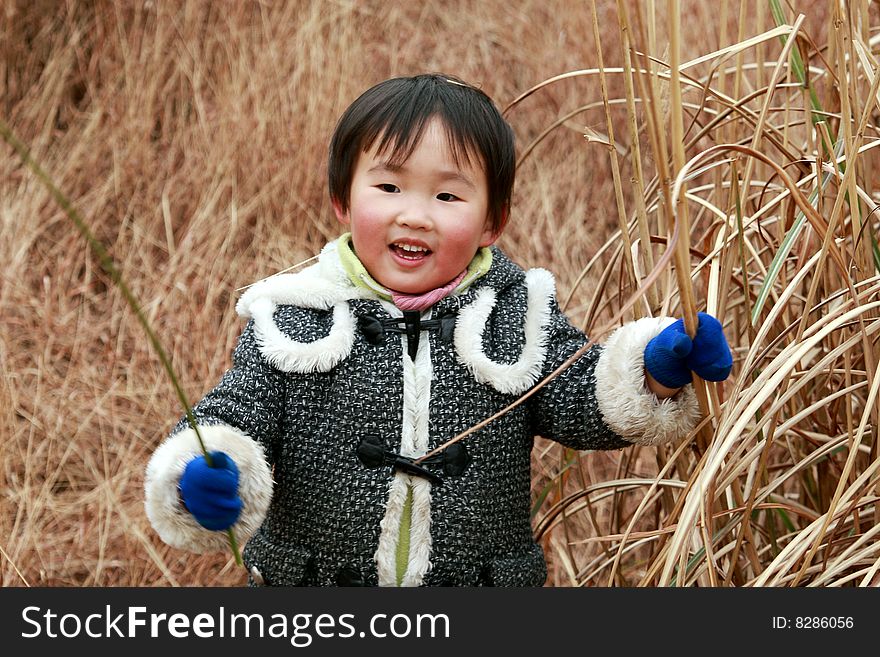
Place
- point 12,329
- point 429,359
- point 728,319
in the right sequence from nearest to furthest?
1. point 429,359
2. point 728,319
3. point 12,329

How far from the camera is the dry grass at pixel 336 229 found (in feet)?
4.46

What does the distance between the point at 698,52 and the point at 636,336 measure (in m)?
1.56

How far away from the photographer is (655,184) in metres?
1.53

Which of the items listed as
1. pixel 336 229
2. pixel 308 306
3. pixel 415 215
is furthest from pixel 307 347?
pixel 336 229

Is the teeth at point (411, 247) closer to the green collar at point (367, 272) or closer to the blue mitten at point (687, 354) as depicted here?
the green collar at point (367, 272)

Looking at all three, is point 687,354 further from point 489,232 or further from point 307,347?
point 307,347

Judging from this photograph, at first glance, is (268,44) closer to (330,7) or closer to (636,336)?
(330,7)

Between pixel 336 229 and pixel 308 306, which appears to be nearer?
pixel 308 306

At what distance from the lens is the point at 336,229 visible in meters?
2.46

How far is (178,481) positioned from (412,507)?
0.28 m

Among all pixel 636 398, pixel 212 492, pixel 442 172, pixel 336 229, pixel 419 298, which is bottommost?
pixel 212 492

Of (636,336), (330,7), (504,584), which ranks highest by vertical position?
(330,7)

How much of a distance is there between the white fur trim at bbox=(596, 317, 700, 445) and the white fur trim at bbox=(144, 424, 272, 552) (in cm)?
40

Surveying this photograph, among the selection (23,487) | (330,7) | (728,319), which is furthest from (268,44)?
(728,319)
